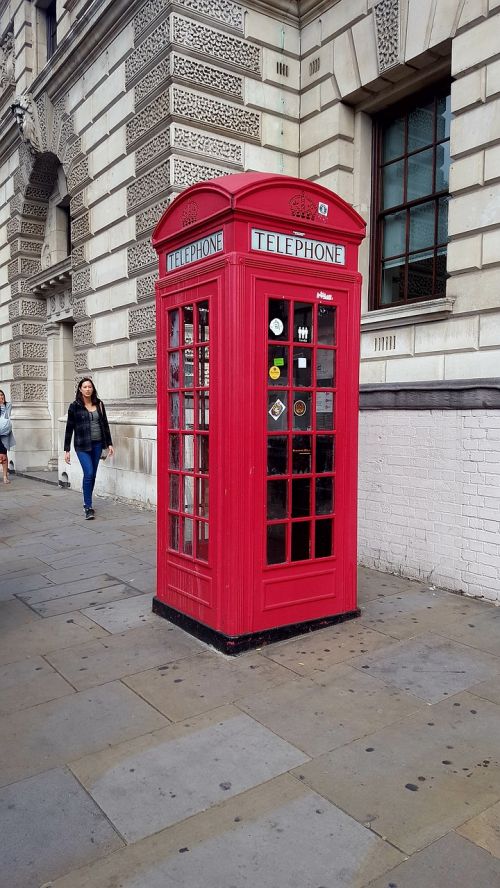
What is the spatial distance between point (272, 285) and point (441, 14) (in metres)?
3.69

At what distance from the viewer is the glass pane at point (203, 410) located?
4.13 m

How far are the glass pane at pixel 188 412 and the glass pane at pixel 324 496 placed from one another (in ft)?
3.10

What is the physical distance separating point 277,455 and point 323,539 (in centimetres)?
71

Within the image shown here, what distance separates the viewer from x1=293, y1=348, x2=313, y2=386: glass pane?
13.2 ft

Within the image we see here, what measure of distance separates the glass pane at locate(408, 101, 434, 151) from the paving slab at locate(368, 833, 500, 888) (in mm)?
5908

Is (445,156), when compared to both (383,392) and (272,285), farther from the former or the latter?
(272,285)

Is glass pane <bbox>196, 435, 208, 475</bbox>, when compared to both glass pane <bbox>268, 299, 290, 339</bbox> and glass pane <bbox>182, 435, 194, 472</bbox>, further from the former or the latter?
glass pane <bbox>268, 299, 290, 339</bbox>

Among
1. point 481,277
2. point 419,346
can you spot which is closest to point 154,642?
point 419,346

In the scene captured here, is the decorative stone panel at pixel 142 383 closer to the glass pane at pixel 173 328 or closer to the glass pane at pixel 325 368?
the glass pane at pixel 173 328

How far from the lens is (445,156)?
5887mm

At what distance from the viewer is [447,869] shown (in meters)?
2.10

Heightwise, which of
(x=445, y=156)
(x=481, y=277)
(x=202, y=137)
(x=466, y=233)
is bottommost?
(x=481, y=277)

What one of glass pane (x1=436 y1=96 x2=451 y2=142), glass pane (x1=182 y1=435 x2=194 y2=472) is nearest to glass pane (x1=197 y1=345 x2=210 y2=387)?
glass pane (x1=182 y1=435 x2=194 y2=472)

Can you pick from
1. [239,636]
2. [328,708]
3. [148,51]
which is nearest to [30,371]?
[148,51]
